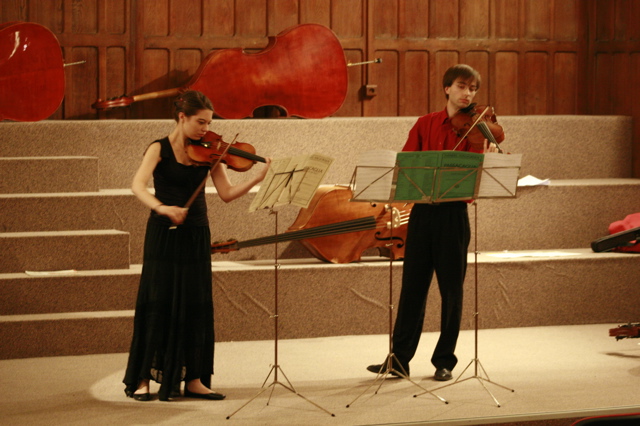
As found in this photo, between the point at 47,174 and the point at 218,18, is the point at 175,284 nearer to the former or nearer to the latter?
the point at 47,174

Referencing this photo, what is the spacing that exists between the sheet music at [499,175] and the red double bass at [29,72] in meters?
3.23

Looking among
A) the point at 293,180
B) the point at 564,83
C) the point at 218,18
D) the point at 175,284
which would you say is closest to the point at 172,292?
the point at 175,284

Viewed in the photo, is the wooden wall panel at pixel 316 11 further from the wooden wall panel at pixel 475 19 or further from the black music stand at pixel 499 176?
the black music stand at pixel 499 176

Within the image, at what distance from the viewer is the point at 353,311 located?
5.23 meters

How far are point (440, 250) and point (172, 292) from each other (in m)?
1.21

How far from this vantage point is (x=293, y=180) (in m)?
3.69

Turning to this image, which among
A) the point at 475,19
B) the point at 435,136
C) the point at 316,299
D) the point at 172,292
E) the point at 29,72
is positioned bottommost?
the point at 316,299

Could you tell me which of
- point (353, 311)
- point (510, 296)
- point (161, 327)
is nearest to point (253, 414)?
point (161, 327)

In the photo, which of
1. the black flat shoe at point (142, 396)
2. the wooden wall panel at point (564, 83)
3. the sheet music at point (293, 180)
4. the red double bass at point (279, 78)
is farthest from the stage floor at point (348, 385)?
the wooden wall panel at point (564, 83)

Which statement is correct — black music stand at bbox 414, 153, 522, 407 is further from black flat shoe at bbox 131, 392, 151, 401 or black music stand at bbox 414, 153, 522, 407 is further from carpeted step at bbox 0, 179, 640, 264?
black flat shoe at bbox 131, 392, 151, 401

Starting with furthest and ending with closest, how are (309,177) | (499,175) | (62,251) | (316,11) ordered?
(316,11), (62,251), (499,175), (309,177)

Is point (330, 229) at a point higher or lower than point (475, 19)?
lower

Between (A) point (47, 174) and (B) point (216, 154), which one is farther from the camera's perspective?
(A) point (47, 174)

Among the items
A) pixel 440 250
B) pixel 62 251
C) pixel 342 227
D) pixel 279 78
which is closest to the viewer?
pixel 440 250
